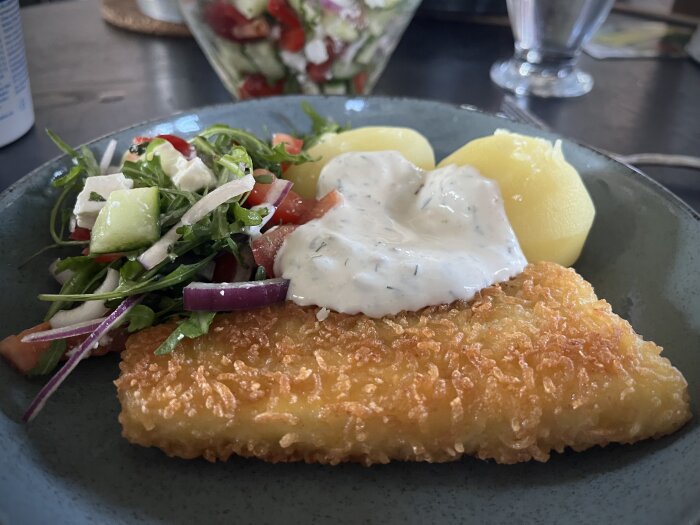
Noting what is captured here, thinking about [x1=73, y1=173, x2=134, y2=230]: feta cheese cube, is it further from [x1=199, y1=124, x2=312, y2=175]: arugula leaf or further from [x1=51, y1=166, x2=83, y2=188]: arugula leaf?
[x1=199, y1=124, x2=312, y2=175]: arugula leaf

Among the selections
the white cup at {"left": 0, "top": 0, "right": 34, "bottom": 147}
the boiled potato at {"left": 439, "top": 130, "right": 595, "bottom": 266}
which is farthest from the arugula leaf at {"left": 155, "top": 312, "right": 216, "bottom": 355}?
the white cup at {"left": 0, "top": 0, "right": 34, "bottom": 147}

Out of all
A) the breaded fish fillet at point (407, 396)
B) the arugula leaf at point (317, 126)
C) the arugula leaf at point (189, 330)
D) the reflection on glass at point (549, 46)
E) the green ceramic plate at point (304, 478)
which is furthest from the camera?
the reflection on glass at point (549, 46)

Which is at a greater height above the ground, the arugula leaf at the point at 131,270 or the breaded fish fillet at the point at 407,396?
the arugula leaf at the point at 131,270

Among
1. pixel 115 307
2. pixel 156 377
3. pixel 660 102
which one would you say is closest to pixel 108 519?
pixel 156 377

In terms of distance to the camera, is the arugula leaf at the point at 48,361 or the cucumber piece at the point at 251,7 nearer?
the arugula leaf at the point at 48,361

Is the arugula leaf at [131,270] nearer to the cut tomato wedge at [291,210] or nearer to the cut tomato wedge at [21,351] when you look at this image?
the cut tomato wedge at [21,351]

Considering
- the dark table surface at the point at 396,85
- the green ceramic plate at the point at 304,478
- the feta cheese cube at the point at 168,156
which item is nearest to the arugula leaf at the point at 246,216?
the feta cheese cube at the point at 168,156

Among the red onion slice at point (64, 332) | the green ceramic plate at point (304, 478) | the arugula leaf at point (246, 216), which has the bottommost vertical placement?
the green ceramic plate at point (304, 478)
